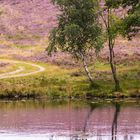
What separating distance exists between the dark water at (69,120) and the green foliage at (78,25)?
1233 centimetres

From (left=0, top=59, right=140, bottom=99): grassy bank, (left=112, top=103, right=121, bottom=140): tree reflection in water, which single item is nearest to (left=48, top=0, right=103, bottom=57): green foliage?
(left=0, top=59, right=140, bottom=99): grassy bank

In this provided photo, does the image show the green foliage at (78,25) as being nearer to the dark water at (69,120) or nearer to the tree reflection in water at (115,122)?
the dark water at (69,120)

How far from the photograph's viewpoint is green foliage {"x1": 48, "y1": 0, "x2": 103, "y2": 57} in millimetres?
83625

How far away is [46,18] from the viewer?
5837 inches

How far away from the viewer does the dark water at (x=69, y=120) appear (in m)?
46.9

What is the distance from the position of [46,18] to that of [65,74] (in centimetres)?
5866

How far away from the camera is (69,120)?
56.5 m

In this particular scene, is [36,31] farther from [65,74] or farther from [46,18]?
[65,74]

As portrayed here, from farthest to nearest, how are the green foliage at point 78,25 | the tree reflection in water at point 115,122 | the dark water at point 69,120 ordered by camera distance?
the green foliage at point 78,25
the dark water at point 69,120
the tree reflection in water at point 115,122

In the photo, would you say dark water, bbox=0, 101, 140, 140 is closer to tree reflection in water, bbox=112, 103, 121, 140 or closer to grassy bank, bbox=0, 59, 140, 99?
tree reflection in water, bbox=112, 103, 121, 140

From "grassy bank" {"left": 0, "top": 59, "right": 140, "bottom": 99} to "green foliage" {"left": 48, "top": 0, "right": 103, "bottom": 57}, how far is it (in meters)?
4.71

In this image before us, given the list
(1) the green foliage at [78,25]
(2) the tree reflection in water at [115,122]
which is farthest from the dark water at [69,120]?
(1) the green foliage at [78,25]

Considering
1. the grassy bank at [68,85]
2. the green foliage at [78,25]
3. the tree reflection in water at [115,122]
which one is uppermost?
the green foliage at [78,25]

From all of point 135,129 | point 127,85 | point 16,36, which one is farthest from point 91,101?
point 16,36
